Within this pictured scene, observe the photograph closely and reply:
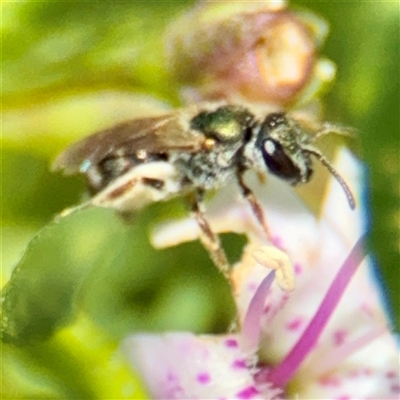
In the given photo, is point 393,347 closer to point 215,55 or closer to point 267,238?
point 267,238

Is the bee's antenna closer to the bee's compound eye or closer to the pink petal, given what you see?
the bee's compound eye

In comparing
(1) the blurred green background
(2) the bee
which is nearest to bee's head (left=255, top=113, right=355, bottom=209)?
(2) the bee

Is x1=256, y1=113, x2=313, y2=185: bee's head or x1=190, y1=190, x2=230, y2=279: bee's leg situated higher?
x1=256, y1=113, x2=313, y2=185: bee's head

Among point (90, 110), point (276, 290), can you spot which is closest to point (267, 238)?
point (276, 290)

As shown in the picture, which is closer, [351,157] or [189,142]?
[189,142]

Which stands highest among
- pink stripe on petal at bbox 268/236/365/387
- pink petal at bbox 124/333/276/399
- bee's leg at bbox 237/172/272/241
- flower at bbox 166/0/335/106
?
flower at bbox 166/0/335/106

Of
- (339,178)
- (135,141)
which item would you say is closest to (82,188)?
(135,141)

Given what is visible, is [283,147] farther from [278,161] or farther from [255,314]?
[255,314]
